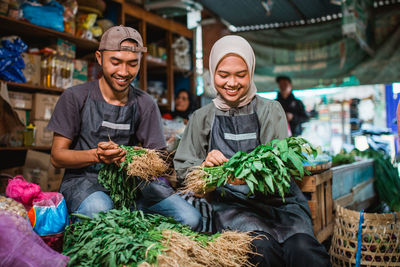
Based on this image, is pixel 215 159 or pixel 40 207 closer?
pixel 40 207

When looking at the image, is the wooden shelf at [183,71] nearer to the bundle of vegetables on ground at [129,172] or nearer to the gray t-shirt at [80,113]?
the gray t-shirt at [80,113]

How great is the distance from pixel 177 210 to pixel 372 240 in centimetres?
131

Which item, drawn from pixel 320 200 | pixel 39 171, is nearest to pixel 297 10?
pixel 320 200

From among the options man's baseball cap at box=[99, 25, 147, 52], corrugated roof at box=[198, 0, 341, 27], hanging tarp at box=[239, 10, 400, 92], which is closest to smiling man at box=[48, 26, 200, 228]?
man's baseball cap at box=[99, 25, 147, 52]

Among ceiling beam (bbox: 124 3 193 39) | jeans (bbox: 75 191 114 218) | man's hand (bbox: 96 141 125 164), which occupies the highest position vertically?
ceiling beam (bbox: 124 3 193 39)

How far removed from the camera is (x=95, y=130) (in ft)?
7.13

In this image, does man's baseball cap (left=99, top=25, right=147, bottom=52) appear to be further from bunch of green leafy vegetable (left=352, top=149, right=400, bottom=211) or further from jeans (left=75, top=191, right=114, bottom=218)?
bunch of green leafy vegetable (left=352, top=149, right=400, bottom=211)

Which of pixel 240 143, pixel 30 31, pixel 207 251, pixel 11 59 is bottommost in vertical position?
pixel 207 251

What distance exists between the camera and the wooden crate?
7.75ft

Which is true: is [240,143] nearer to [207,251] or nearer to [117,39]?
[207,251]

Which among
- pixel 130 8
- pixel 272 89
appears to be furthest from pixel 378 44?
pixel 130 8

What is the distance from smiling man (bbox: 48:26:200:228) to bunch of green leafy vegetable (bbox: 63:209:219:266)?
255mm

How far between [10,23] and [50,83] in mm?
704

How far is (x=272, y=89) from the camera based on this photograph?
279 inches
